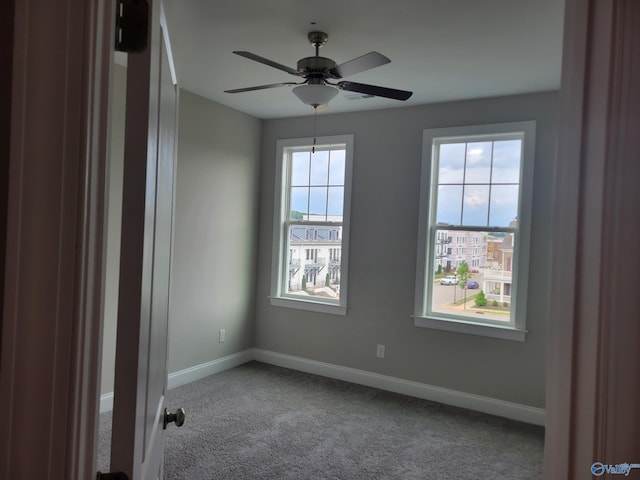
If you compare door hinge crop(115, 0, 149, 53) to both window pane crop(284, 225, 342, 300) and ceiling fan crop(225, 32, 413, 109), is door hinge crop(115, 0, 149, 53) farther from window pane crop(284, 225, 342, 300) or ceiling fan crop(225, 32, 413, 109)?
window pane crop(284, 225, 342, 300)

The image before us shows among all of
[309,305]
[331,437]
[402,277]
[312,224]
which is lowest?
[331,437]

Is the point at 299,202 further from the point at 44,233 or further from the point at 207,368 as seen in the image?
the point at 44,233

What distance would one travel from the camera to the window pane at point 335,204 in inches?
173

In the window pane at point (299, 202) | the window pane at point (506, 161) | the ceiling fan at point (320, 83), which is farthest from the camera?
the window pane at point (299, 202)

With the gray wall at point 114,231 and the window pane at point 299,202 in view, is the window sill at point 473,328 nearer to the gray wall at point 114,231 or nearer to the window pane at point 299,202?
the window pane at point 299,202

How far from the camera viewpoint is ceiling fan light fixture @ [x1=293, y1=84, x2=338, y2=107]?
241cm

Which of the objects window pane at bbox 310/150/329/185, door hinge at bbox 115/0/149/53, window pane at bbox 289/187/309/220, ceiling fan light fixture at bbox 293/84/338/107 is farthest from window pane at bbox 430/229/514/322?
door hinge at bbox 115/0/149/53

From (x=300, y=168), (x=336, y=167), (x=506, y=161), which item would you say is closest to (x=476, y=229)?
(x=506, y=161)

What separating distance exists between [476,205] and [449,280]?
2.34ft

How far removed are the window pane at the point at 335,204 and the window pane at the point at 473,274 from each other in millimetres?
1018

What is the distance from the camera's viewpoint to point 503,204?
3605mm

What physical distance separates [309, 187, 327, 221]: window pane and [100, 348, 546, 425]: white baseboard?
5.02 ft

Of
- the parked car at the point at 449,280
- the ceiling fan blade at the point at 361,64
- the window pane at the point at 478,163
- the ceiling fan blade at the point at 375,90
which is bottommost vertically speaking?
the parked car at the point at 449,280

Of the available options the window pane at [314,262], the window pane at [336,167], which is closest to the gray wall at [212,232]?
the window pane at [314,262]
